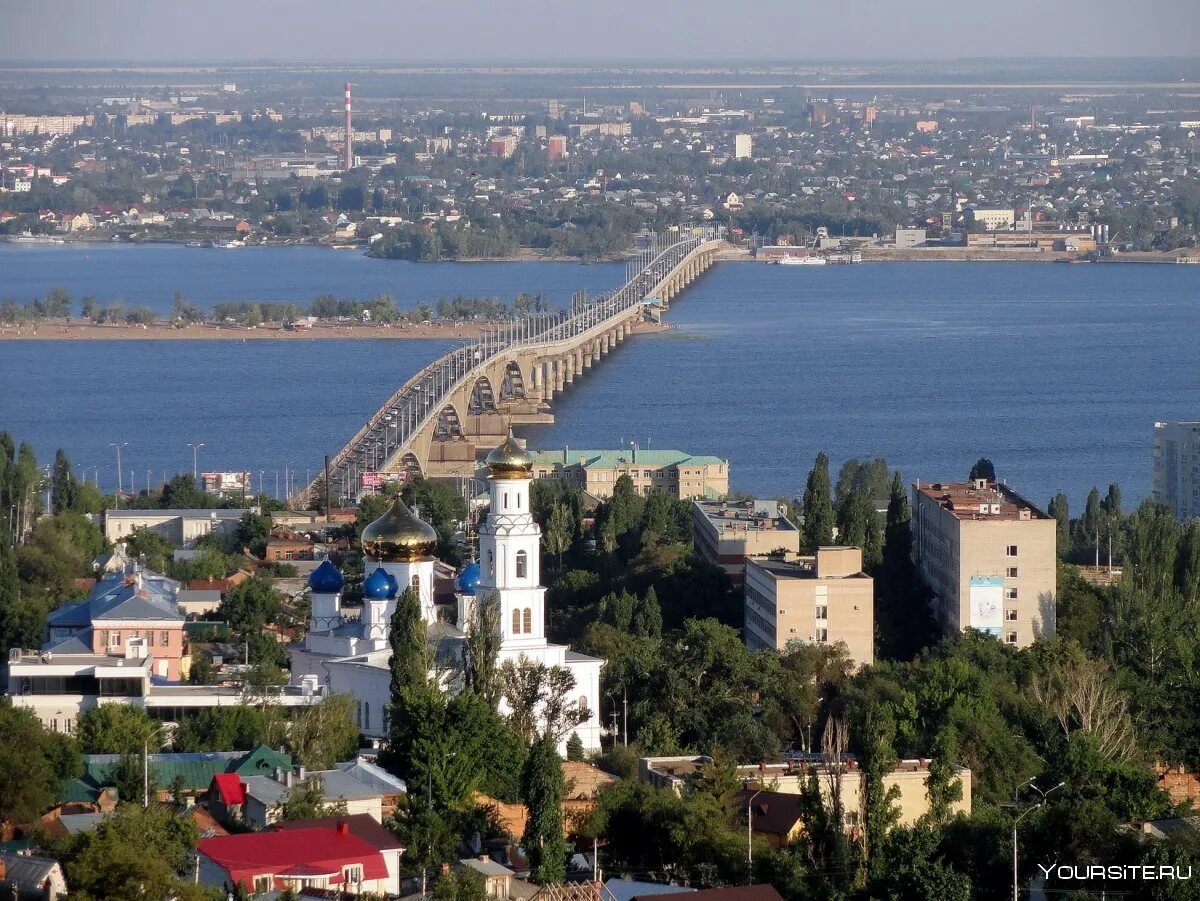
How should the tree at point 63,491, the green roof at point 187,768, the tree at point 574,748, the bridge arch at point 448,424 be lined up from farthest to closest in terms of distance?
the bridge arch at point 448,424 → the tree at point 63,491 → the tree at point 574,748 → the green roof at point 187,768

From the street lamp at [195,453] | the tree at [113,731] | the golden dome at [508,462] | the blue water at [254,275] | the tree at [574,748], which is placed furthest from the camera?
→ the blue water at [254,275]

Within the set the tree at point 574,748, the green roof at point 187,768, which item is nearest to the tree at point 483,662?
the tree at point 574,748

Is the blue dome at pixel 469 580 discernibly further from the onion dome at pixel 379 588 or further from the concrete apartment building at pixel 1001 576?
the concrete apartment building at pixel 1001 576

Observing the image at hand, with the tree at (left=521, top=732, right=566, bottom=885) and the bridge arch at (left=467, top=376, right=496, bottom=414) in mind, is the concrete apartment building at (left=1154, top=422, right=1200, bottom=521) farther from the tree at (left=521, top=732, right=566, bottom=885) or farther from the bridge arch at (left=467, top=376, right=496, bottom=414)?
the tree at (left=521, top=732, right=566, bottom=885)

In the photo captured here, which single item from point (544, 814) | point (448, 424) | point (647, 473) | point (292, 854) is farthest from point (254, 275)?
point (292, 854)

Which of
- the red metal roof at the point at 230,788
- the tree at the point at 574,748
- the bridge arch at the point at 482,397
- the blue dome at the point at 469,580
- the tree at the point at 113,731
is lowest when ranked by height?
the bridge arch at the point at 482,397

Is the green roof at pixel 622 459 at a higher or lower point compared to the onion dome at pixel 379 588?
lower

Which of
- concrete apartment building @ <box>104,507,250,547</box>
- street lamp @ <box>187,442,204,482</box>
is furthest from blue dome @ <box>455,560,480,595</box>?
street lamp @ <box>187,442,204,482</box>
